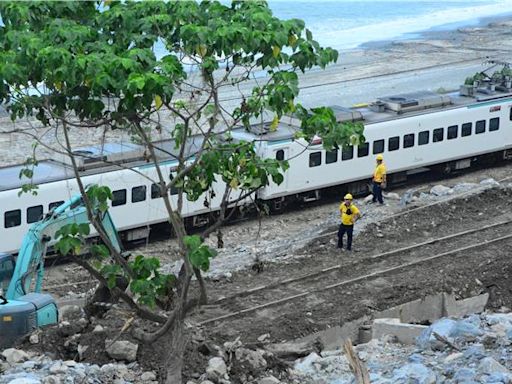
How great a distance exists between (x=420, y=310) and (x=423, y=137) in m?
10.3

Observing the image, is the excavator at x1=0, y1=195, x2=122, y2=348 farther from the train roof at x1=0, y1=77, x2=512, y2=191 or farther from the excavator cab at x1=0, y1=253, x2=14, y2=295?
the train roof at x1=0, y1=77, x2=512, y2=191

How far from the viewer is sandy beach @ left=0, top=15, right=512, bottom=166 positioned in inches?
1610

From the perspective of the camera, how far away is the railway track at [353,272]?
848 inches

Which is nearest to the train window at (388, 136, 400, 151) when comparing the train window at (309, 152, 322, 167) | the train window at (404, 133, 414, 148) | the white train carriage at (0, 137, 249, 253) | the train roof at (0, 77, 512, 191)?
the train window at (404, 133, 414, 148)

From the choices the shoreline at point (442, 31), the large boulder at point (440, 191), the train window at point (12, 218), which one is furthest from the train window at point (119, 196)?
the shoreline at point (442, 31)

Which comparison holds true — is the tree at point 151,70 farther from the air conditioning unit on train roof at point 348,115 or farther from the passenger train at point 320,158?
the air conditioning unit on train roof at point 348,115

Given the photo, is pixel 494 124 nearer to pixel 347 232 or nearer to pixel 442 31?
pixel 347 232

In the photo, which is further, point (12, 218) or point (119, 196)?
point (119, 196)

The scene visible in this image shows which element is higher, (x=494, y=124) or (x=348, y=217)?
(x=494, y=124)

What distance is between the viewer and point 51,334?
17.7 metres

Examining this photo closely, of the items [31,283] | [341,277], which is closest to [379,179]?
[341,277]

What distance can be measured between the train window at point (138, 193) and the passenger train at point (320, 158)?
0.08ft

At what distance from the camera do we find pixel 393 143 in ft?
100.0

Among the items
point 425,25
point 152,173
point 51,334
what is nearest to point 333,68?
point 425,25
